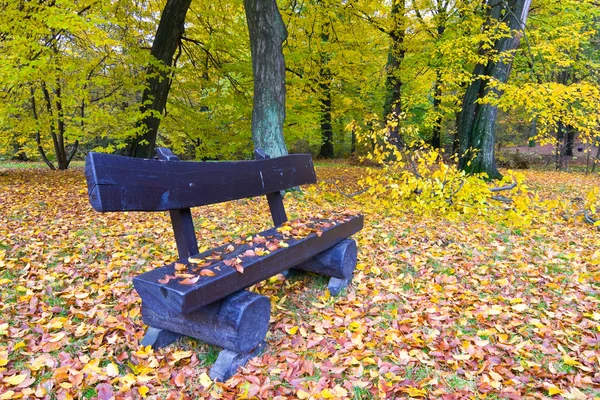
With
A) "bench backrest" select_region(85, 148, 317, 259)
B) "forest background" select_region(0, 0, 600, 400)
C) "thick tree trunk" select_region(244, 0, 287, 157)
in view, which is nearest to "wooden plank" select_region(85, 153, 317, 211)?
"bench backrest" select_region(85, 148, 317, 259)

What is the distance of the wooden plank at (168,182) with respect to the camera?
72.1 inches

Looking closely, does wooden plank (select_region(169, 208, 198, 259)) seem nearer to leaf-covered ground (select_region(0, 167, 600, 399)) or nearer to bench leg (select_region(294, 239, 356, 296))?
leaf-covered ground (select_region(0, 167, 600, 399))

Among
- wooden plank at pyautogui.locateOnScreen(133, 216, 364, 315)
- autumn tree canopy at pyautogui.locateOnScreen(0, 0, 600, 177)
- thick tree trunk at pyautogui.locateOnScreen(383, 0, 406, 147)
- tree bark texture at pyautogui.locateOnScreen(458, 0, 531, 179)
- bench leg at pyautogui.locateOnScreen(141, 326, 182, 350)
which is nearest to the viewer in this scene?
wooden plank at pyautogui.locateOnScreen(133, 216, 364, 315)

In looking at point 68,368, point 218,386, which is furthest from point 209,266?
point 68,368

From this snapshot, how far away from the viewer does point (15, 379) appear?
1.93m

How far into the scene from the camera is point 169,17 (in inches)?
303

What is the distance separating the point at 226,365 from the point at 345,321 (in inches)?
37.3

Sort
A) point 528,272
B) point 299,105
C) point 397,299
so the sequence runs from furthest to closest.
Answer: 1. point 299,105
2. point 528,272
3. point 397,299

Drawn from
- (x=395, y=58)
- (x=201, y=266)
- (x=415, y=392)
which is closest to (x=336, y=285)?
(x=415, y=392)

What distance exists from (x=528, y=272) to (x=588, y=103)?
212 inches

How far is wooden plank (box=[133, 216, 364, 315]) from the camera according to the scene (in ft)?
5.91

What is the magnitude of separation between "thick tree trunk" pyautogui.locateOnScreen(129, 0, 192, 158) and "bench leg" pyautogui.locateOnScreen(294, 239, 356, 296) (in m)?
5.76

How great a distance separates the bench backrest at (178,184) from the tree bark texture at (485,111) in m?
6.79

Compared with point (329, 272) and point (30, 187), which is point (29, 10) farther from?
point (329, 272)
